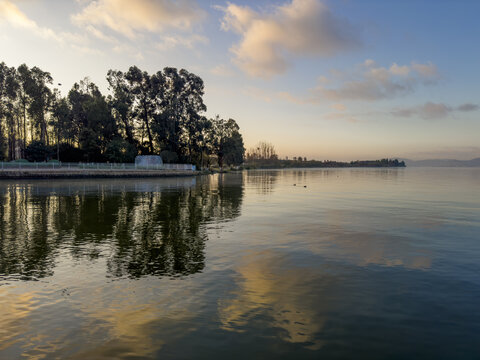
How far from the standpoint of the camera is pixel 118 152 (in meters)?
89.7

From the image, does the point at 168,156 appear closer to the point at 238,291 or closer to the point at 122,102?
the point at 122,102

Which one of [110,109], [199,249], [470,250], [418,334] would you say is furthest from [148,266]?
[110,109]

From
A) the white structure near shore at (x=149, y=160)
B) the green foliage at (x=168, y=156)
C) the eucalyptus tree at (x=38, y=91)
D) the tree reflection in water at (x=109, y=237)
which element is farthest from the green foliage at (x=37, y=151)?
the tree reflection in water at (x=109, y=237)

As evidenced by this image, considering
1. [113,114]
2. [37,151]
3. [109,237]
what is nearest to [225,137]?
[113,114]

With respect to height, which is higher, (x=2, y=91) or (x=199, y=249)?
(x=2, y=91)

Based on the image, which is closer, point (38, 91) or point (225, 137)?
point (38, 91)

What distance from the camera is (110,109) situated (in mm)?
98375

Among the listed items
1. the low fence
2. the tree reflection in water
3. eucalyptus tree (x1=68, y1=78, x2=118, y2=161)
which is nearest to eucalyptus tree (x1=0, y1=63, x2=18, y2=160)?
eucalyptus tree (x1=68, y1=78, x2=118, y2=161)

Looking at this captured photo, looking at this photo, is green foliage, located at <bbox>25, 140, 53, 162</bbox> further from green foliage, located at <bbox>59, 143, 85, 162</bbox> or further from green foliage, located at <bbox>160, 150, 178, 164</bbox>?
green foliage, located at <bbox>160, 150, 178, 164</bbox>

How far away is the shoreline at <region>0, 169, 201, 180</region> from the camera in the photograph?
208 feet

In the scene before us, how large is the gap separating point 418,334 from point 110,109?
338 ft

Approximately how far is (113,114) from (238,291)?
101 m

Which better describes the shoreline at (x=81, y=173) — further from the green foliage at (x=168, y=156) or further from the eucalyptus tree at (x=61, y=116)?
the eucalyptus tree at (x=61, y=116)

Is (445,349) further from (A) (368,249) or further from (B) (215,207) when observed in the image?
(B) (215,207)
